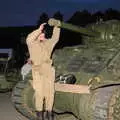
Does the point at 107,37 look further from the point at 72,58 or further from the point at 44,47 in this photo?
the point at 44,47

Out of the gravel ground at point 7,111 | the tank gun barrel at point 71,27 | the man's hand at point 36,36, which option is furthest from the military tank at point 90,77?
the gravel ground at point 7,111

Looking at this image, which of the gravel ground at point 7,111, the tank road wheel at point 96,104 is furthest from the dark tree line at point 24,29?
the tank road wheel at point 96,104

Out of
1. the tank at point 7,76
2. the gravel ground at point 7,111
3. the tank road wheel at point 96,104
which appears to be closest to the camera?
the tank road wheel at point 96,104

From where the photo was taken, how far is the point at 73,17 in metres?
40.5

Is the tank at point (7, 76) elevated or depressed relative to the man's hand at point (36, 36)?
depressed

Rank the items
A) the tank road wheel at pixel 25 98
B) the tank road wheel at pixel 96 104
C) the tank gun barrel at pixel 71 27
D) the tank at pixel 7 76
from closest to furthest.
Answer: the tank road wheel at pixel 96 104 → the tank gun barrel at pixel 71 27 → the tank road wheel at pixel 25 98 → the tank at pixel 7 76

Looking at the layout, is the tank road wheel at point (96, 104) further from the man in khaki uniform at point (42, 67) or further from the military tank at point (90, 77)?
the man in khaki uniform at point (42, 67)

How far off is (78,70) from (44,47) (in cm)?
110

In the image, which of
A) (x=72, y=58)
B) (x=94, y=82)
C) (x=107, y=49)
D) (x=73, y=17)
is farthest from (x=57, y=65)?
(x=73, y=17)

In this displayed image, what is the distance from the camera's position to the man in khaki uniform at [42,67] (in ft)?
37.1

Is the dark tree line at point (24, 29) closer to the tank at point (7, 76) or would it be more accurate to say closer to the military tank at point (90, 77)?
the tank at point (7, 76)

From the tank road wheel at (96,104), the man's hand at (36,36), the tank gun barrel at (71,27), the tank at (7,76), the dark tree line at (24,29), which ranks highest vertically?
the dark tree line at (24,29)

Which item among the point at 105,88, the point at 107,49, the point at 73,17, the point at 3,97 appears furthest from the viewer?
the point at 73,17

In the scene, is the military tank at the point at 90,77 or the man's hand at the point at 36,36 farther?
the man's hand at the point at 36,36
